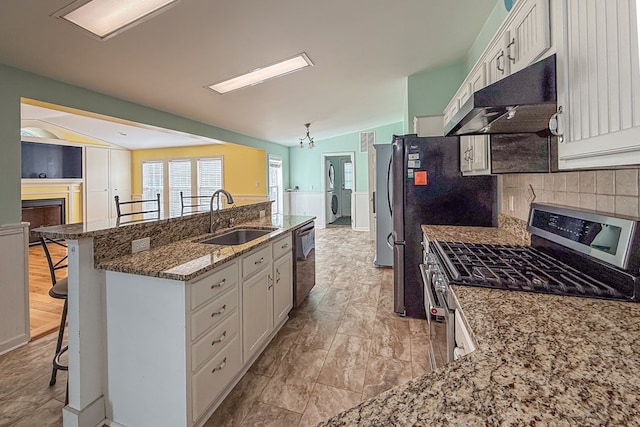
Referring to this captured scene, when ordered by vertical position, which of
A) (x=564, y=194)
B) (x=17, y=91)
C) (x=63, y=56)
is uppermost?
(x=63, y=56)

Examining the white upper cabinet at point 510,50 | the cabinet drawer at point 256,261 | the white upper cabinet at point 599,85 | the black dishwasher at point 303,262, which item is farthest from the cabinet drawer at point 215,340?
the white upper cabinet at point 510,50

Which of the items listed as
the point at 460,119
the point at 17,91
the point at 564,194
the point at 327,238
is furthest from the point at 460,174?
the point at 327,238

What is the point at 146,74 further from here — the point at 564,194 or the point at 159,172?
the point at 159,172

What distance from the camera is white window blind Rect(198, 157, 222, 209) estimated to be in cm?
785

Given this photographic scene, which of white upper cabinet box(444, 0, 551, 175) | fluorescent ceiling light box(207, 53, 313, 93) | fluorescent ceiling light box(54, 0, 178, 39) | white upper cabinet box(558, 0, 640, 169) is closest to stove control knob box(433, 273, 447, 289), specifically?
white upper cabinet box(558, 0, 640, 169)

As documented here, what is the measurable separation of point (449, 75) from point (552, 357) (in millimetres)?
3927

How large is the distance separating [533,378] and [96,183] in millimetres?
9143

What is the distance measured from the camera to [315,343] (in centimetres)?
244

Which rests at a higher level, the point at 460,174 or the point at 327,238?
the point at 460,174

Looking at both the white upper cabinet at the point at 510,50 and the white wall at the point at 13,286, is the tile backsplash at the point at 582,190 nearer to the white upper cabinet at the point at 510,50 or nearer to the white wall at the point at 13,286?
the white upper cabinet at the point at 510,50

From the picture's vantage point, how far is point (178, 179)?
26.9 ft

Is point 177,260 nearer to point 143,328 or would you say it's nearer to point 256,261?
point 143,328

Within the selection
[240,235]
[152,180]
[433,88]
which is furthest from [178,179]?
[433,88]

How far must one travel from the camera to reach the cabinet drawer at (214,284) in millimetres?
1472
